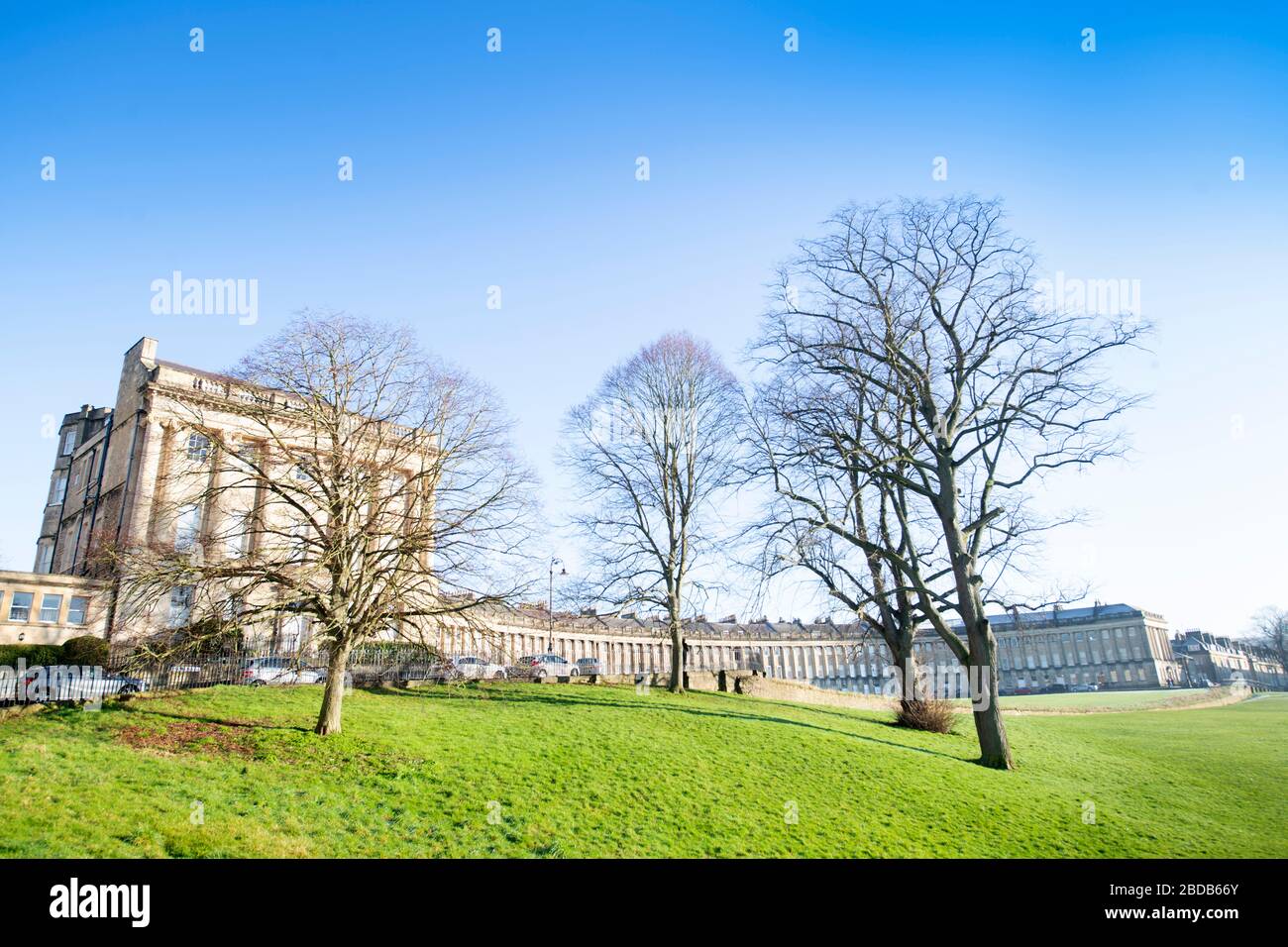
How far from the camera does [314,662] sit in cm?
2906

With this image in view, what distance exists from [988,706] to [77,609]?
40310mm

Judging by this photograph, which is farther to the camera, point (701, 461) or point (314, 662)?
point (701, 461)

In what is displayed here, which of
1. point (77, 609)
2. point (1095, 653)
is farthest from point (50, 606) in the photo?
point (1095, 653)

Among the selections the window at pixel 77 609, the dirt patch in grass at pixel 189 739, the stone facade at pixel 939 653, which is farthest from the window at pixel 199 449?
the stone facade at pixel 939 653

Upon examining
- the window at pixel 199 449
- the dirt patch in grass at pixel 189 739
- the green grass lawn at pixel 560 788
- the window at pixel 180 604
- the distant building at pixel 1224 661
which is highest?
the window at pixel 199 449

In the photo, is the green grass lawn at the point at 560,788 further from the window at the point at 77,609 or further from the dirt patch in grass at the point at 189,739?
the window at the point at 77,609

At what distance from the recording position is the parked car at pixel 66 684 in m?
19.5

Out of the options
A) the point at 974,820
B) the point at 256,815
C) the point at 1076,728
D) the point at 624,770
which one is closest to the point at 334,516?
the point at 256,815

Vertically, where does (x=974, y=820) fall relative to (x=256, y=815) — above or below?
below

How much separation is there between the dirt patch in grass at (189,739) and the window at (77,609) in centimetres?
2321

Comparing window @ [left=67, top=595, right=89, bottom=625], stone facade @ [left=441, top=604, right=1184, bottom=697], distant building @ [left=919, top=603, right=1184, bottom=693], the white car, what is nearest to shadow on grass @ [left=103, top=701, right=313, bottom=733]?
the white car

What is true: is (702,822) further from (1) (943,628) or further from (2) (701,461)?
(2) (701,461)

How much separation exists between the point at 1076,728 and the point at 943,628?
19.7 meters
